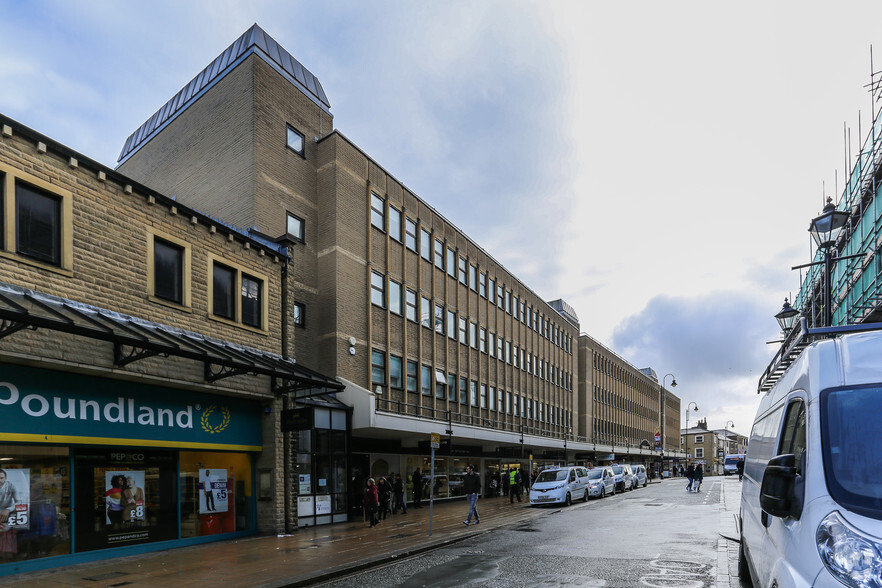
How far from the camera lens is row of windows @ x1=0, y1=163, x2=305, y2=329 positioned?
35.8ft

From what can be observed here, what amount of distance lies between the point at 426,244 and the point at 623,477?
1899 centimetres

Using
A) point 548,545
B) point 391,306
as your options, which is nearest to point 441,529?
point 548,545

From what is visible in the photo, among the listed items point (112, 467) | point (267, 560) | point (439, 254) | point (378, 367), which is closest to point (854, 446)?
point (267, 560)

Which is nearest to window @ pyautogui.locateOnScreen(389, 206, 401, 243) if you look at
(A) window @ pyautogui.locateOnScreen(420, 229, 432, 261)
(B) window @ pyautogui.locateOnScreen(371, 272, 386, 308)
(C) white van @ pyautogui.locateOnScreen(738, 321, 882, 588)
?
(A) window @ pyautogui.locateOnScreen(420, 229, 432, 261)

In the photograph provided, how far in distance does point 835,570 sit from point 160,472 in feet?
43.7

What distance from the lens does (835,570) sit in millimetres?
3225

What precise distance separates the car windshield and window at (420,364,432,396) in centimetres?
608

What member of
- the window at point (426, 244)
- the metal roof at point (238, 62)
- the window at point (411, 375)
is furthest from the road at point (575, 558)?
the metal roof at point (238, 62)

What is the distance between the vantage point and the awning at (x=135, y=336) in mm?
9711

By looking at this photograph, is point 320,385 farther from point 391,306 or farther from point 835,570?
point 835,570

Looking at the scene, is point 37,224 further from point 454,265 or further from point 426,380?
point 454,265

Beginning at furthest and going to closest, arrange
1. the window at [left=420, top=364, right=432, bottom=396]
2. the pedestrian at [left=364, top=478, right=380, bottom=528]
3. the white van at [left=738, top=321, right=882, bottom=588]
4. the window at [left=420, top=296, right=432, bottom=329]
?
the window at [left=420, top=296, right=432, bottom=329] < the window at [left=420, top=364, right=432, bottom=396] < the pedestrian at [left=364, top=478, right=380, bottom=528] < the white van at [left=738, top=321, right=882, bottom=588]

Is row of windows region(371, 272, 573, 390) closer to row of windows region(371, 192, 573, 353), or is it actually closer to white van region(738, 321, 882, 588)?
row of windows region(371, 192, 573, 353)

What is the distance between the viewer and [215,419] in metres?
14.9
